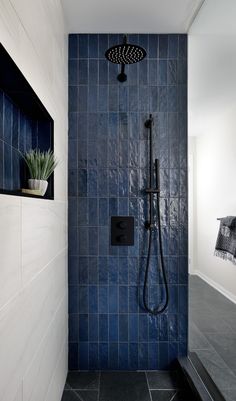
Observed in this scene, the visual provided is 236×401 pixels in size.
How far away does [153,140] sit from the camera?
1.96 m

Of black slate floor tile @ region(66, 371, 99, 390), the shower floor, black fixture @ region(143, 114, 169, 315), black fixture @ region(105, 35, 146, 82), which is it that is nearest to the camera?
black fixture @ region(105, 35, 146, 82)

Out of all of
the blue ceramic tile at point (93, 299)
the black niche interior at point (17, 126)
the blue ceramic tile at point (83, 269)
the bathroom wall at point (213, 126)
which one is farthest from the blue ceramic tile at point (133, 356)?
the black niche interior at point (17, 126)

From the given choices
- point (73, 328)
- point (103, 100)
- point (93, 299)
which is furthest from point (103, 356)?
point (103, 100)

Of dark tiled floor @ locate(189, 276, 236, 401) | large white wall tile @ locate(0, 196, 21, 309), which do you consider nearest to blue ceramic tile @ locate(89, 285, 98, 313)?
dark tiled floor @ locate(189, 276, 236, 401)

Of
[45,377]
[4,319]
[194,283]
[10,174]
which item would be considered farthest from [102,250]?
[4,319]

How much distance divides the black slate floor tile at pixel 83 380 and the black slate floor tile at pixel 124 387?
5 cm

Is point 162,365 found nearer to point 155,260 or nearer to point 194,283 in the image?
point 194,283

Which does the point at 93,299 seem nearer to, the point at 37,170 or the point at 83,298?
the point at 83,298

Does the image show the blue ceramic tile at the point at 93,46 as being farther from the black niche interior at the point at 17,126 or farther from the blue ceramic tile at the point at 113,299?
the blue ceramic tile at the point at 113,299

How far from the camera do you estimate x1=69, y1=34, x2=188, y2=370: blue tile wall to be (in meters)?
1.94

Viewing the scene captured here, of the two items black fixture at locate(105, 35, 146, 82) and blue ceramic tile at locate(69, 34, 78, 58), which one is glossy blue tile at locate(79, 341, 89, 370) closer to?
black fixture at locate(105, 35, 146, 82)

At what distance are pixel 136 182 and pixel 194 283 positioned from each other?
0.86 meters

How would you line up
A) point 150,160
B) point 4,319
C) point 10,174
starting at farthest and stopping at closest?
point 150,160
point 10,174
point 4,319

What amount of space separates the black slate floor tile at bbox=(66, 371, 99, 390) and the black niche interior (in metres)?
1.30
